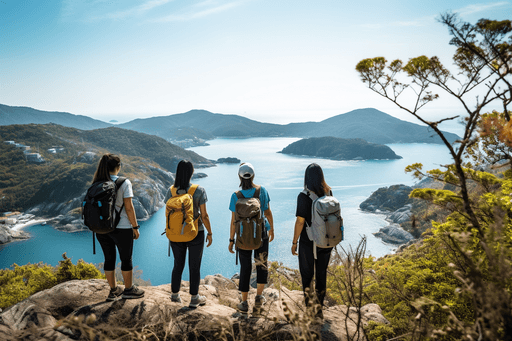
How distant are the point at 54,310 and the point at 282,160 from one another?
104 meters

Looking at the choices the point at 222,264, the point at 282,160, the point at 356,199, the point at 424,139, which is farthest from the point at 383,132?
the point at 222,264

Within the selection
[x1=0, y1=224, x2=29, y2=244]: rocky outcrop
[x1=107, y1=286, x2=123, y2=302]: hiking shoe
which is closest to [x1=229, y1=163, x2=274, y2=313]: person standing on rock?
[x1=107, y1=286, x2=123, y2=302]: hiking shoe

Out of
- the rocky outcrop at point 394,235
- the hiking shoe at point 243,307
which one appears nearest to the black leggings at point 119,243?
the hiking shoe at point 243,307

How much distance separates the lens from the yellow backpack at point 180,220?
3.04m

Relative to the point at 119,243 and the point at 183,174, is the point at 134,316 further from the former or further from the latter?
the point at 183,174

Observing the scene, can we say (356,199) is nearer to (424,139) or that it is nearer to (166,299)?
(166,299)

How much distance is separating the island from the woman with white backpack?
115 meters

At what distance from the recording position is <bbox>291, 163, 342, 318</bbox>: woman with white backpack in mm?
2887

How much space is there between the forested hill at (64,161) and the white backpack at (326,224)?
2695 inches

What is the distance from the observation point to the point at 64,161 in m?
81.4

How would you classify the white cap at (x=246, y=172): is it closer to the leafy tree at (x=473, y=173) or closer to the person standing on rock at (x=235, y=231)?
the person standing on rock at (x=235, y=231)

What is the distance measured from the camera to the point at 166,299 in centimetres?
344

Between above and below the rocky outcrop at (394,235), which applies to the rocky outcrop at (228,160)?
above

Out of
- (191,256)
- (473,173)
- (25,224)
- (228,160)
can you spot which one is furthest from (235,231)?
(228,160)
